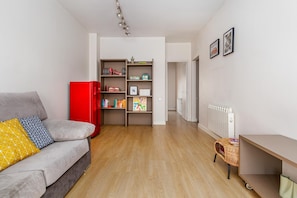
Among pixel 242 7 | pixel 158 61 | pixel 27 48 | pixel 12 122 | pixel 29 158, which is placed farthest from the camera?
pixel 158 61

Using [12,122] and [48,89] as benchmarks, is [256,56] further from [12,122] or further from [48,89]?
[48,89]

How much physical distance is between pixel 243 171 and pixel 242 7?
2439mm

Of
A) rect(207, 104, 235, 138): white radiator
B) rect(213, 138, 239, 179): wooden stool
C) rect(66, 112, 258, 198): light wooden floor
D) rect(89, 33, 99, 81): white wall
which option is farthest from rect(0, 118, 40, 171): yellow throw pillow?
rect(89, 33, 99, 81): white wall

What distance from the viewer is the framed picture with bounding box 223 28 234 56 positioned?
295 cm

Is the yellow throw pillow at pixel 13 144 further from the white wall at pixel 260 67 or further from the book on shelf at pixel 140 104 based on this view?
the book on shelf at pixel 140 104

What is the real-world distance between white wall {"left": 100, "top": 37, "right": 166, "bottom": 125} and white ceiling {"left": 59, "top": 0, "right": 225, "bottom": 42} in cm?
21

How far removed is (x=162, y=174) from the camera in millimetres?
2166

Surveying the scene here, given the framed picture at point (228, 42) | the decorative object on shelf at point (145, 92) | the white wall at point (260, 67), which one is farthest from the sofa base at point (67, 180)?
the decorative object on shelf at point (145, 92)

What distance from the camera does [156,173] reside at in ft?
7.20

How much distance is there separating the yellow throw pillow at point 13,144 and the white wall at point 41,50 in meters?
0.75

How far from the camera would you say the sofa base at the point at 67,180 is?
4.78 ft

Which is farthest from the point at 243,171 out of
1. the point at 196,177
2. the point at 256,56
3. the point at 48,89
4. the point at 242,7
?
the point at 48,89

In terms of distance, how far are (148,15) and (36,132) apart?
10.9ft

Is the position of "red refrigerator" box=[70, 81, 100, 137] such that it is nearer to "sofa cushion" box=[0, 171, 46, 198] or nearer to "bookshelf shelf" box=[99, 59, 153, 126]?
"bookshelf shelf" box=[99, 59, 153, 126]
